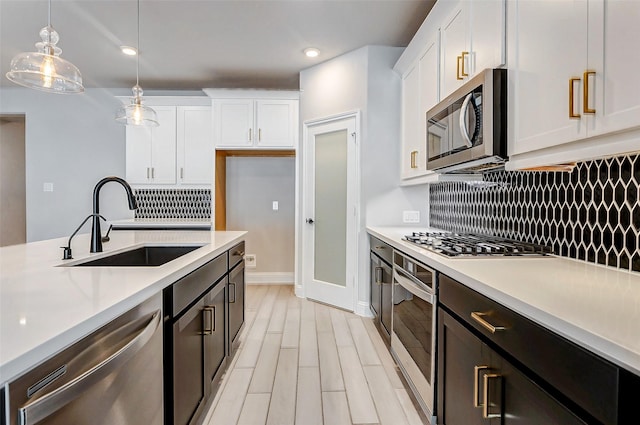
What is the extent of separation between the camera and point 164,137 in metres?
4.75

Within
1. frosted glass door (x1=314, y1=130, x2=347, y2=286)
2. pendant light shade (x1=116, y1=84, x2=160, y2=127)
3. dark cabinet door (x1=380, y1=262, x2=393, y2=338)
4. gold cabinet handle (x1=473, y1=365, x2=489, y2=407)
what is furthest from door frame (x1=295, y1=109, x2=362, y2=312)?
gold cabinet handle (x1=473, y1=365, x2=489, y2=407)

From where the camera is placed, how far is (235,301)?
2.58m

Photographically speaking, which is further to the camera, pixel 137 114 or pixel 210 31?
pixel 210 31

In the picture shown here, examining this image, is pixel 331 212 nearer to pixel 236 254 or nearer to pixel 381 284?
pixel 381 284

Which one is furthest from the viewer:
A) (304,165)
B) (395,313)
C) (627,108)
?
(304,165)

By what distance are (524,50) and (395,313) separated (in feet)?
5.44

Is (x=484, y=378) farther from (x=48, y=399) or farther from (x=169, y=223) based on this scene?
(x=169, y=223)

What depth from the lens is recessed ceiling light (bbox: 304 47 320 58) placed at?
379 centimetres

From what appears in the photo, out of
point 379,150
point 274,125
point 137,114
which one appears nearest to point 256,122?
point 274,125

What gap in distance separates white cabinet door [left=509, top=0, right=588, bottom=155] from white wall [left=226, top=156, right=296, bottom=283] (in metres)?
3.74

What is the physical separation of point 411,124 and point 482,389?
8.14 ft

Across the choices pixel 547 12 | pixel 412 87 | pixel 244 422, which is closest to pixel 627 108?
pixel 547 12

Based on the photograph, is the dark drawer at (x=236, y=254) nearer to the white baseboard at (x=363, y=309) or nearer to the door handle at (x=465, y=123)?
the white baseboard at (x=363, y=309)

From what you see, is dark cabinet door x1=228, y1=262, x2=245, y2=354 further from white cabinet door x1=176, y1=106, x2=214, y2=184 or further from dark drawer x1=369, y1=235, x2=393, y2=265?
white cabinet door x1=176, y1=106, x2=214, y2=184
